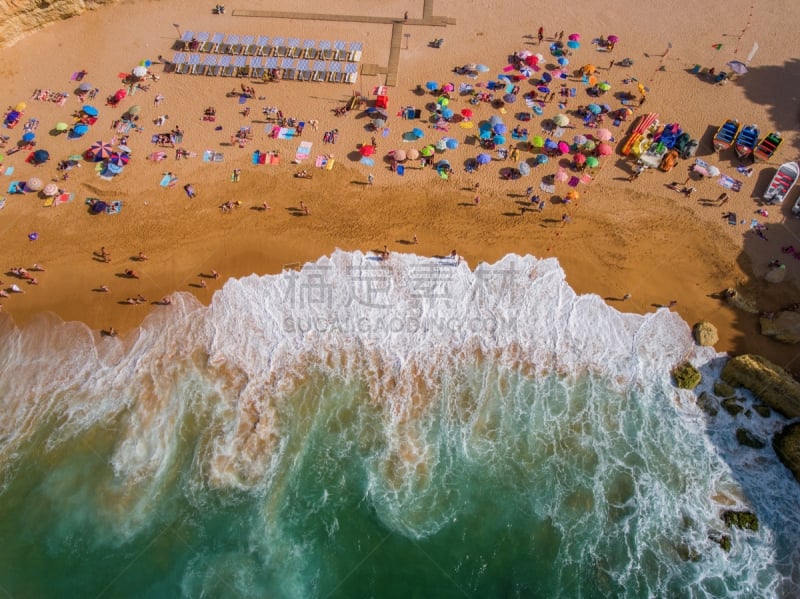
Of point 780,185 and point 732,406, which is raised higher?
point 780,185

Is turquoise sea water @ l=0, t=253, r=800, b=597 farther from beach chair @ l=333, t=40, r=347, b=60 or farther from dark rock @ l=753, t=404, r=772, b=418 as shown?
beach chair @ l=333, t=40, r=347, b=60

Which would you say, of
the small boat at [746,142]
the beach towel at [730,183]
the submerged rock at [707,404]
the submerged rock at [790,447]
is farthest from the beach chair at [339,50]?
the submerged rock at [790,447]

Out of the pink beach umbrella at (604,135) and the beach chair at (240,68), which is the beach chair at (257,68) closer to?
the beach chair at (240,68)

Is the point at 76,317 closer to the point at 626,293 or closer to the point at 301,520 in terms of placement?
the point at 301,520

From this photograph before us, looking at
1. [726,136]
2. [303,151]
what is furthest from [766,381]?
[303,151]

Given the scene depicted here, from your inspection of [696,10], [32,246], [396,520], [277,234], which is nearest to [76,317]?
[32,246]

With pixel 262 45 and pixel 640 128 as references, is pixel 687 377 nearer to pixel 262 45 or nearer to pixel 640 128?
pixel 640 128
